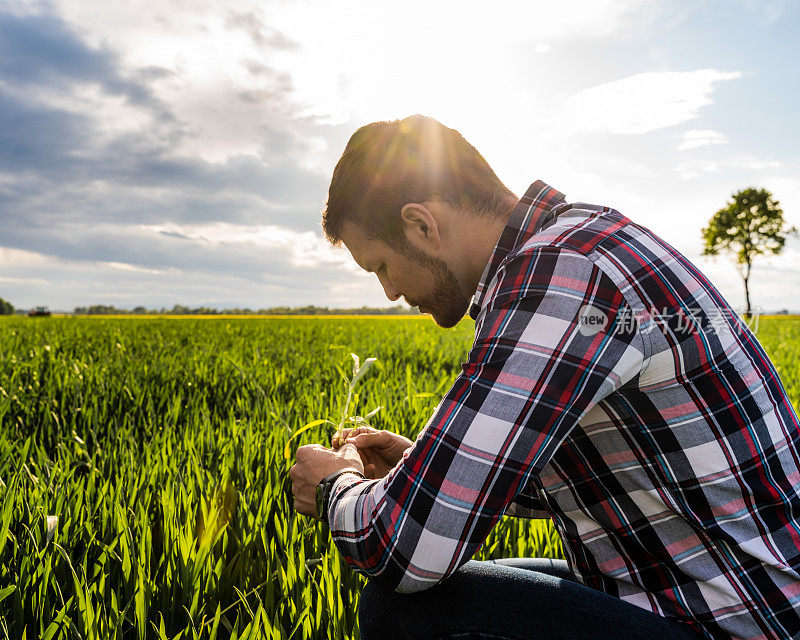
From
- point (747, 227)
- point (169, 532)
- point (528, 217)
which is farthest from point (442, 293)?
point (747, 227)

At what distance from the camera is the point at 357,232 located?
4.40ft

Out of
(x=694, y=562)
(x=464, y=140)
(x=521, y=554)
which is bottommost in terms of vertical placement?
(x=521, y=554)

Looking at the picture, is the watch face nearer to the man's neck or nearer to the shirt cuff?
the shirt cuff

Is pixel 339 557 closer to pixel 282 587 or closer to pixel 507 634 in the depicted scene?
pixel 282 587

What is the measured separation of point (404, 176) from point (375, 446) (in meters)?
0.74

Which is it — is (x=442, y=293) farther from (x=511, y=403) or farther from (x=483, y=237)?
(x=511, y=403)

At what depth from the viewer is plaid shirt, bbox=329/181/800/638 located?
2.97 ft

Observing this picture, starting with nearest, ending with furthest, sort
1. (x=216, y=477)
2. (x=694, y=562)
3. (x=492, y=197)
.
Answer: (x=694, y=562) < (x=492, y=197) < (x=216, y=477)

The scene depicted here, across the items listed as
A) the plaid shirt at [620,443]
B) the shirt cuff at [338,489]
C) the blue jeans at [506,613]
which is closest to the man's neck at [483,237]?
Result: the plaid shirt at [620,443]

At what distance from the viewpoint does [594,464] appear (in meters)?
1.07

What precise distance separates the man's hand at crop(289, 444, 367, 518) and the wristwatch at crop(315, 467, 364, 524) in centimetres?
2

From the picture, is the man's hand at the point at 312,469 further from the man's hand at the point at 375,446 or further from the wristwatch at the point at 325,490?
the man's hand at the point at 375,446

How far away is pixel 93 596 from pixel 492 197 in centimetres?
144

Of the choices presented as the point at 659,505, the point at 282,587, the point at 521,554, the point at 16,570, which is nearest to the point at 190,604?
the point at 282,587
